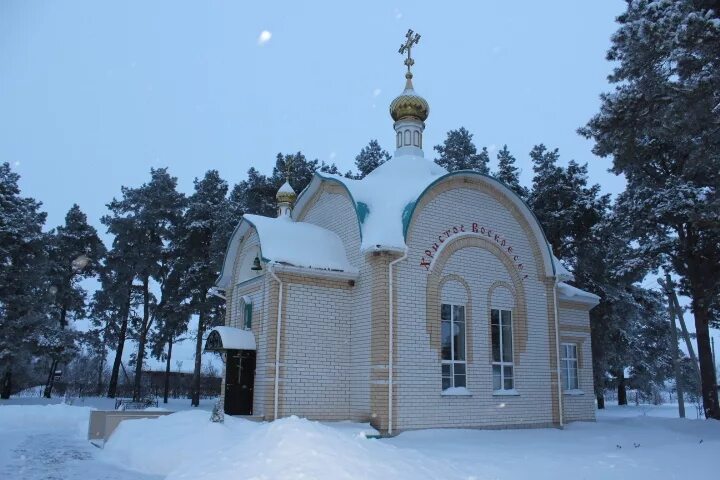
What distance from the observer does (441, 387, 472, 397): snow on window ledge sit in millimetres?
12430

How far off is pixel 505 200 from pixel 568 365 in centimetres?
529

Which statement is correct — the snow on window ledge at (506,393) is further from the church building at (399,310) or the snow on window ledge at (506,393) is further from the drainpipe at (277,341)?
the drainpipe at (277,341)

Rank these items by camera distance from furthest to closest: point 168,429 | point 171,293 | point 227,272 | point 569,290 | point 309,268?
point 171,293 < point 569,290 < point 227,272 < point 309,268 < point 168,429

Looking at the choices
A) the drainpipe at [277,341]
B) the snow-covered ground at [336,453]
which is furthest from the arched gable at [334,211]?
the snow-covered ground at [336,453]

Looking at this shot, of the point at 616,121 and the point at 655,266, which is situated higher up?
the point at 616,121

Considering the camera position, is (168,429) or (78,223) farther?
(78,223)

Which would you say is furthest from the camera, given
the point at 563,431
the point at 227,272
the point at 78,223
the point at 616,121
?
the point at 78,223

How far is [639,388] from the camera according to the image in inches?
1289

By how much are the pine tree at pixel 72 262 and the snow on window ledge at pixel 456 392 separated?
941 inches

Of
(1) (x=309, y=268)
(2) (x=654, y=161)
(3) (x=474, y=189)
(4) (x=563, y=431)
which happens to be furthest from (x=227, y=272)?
(2) (x=654, y=161)

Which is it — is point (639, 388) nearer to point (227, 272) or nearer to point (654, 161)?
point (654, 161)

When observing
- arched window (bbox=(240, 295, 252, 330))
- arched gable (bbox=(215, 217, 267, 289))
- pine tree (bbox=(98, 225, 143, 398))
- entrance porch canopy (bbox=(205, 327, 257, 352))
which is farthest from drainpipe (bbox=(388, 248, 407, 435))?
pine tree (bbox=(98, 225, 143, 398))

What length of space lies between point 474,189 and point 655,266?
8453mm

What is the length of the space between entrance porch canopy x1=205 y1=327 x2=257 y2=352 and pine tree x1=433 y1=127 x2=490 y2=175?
58.3 feet
